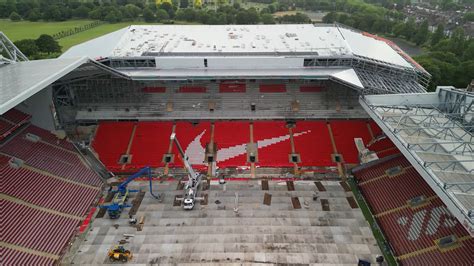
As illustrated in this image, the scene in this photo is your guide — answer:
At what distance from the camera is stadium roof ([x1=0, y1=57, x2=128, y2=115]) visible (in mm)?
25369

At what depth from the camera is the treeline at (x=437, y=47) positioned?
198 feet

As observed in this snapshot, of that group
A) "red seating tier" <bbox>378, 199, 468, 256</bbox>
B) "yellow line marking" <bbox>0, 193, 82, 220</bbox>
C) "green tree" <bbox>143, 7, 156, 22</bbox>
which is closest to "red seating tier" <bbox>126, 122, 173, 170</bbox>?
"yellow line marking" <bbox>0, 193, 82, 220</bbox>

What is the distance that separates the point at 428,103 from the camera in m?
34.6

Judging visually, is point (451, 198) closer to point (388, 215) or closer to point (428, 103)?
point (388, 215)

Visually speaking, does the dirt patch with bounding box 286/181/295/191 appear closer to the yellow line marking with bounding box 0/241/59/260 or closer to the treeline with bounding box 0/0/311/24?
the yellow line marking with bounding box 0/241/59/260

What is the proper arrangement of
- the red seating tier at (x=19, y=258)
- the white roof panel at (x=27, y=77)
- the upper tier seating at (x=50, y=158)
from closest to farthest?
1. the white roof panel at (x=27, y=77)
2. the red seating tier at (x=19, y=258)
3. the upper tier seating at (x=50, y=158)

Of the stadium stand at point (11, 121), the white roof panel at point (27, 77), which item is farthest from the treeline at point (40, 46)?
the white roof panel at point (27, 77)

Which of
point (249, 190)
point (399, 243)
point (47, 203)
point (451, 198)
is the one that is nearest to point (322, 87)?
point (249, 190)

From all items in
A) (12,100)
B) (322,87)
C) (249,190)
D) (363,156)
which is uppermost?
(12,100)

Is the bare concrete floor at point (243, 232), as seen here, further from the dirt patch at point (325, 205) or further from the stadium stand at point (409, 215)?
the stadium stand at point (409, 215)

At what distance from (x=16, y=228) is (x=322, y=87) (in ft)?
119

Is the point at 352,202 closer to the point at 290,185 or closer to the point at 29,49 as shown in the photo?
the point at 290,185

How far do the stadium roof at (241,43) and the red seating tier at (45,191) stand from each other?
16.7 metres

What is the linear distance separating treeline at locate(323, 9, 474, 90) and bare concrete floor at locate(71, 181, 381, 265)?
37330 millimetres
